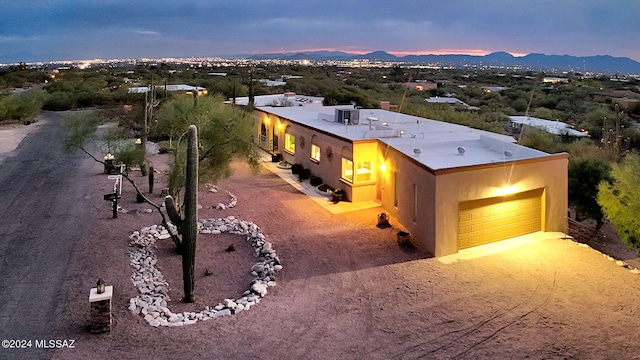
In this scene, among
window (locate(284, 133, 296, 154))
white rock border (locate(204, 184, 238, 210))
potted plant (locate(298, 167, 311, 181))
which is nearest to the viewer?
white rock border (locate(204, 184, 238, 210))

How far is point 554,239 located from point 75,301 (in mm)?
14269

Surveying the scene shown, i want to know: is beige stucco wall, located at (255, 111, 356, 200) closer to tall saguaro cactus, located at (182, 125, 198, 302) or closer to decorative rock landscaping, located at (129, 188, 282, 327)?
decorative rock landscaping, located at (129, 188, 282, 327)

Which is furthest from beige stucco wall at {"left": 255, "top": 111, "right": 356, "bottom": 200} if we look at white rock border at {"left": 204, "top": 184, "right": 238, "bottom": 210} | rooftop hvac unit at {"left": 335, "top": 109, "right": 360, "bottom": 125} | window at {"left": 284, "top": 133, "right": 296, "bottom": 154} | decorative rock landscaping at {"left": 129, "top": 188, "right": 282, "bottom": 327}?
decorative rock landscaping at {"left": 129, "top": 188, "right": 282, "bottom": 327}

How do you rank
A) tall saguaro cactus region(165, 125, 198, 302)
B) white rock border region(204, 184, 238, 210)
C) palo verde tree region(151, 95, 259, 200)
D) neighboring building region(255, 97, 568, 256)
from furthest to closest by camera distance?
1. white rock border region(204, 184, 238, 210)
2. palo verde tree region(151, 95, 259, 200)
3. neighboring building region(255, 97, 568, 256)
4. tall saguaro cactus region(165, 125, 198, 302)

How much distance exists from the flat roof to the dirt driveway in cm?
303

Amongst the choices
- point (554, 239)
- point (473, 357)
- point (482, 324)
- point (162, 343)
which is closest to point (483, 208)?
point (554, 239)

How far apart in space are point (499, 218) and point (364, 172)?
234 inches

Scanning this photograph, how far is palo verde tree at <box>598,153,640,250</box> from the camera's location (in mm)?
12258

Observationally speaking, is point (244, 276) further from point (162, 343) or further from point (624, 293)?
point (624, 293)

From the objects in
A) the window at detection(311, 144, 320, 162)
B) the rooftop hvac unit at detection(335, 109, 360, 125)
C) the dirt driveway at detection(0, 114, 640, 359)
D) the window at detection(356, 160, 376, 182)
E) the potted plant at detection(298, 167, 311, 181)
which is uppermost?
the rooftop hvac unit at detection(335, 109, 360, 125)

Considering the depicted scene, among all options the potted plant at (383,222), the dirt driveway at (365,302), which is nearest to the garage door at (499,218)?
the dirt driveway at (365,302)

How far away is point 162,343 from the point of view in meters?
9.04

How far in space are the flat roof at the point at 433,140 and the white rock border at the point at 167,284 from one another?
5.71m

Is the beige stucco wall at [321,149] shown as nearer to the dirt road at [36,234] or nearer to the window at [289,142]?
the window at [289,142]
